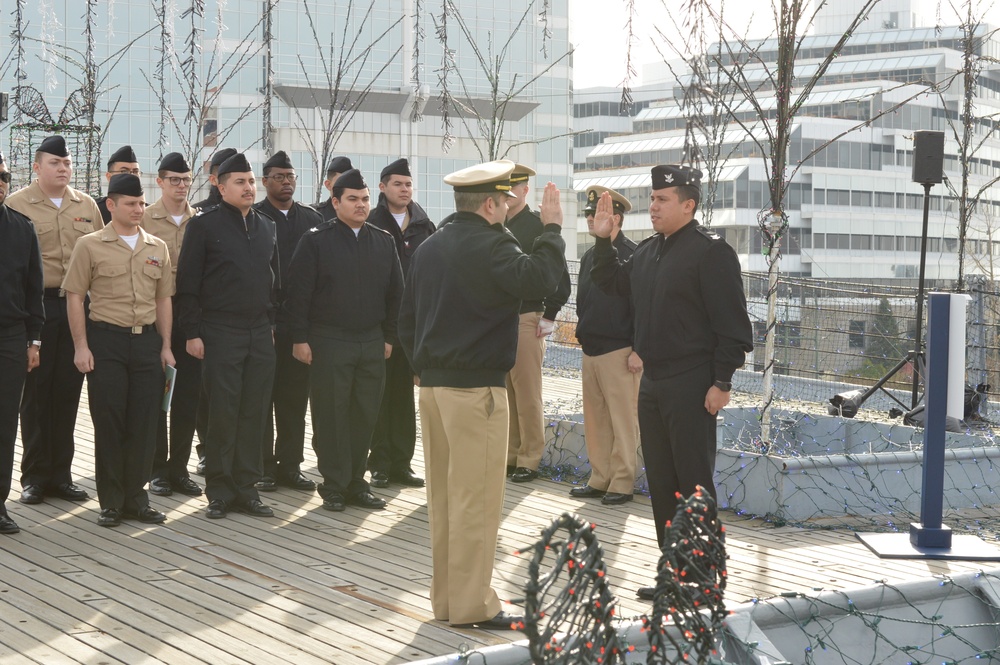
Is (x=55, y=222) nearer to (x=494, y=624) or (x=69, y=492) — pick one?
(x=69, y=492)

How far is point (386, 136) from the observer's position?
1930 inches

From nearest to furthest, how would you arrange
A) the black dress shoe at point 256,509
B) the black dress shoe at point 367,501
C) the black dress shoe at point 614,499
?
the black dress shoe at point 256,509
the black dress shoe at point 367,501
the black dress shoe at point 614,499

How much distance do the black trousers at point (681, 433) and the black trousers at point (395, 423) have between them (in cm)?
266

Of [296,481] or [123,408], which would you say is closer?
[123,408]

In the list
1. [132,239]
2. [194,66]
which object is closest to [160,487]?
[132,239]

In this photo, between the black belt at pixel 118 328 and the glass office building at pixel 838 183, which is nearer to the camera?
the black belt at pixel 118 328

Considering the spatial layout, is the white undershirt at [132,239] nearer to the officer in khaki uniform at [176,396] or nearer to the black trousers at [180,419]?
the officer in khaki uniform at [176,396]

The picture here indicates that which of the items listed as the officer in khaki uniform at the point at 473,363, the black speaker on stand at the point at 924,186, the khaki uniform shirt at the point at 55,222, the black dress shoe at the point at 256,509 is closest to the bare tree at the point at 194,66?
the khaki uniform shirt at the point at 55,222

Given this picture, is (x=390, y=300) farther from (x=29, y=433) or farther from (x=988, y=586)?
(x=988, y=586)

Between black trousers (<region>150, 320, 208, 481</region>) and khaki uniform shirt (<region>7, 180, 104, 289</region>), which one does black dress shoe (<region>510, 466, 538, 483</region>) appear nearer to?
black trousers (<region>150, 320, 208, 481</region>)

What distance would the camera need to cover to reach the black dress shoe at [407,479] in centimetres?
767

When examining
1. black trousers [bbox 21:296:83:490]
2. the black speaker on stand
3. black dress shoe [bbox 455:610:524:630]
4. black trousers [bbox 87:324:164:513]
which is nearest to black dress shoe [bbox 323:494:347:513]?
black trousers [bbox 87:324:164:513]

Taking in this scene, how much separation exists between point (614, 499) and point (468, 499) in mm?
2573

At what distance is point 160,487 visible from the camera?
7.20 m
